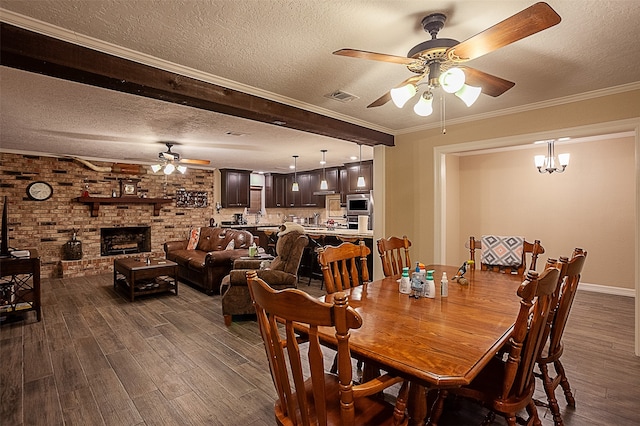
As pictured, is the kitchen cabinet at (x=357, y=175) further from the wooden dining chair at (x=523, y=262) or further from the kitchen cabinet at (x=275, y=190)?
the wooden dining chair at (x=523, y=262)

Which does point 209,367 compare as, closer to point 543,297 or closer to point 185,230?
point 543,297

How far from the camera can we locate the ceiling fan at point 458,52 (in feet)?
4.51

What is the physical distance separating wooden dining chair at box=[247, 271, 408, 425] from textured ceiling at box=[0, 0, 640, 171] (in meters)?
1.56

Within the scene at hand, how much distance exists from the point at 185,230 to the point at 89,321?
13.8 feet

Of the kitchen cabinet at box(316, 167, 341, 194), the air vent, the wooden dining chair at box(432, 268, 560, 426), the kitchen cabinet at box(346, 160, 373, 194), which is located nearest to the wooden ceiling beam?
the air vent

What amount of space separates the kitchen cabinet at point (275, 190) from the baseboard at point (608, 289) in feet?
22.5

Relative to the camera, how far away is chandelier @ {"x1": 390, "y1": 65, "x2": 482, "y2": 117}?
174 cm

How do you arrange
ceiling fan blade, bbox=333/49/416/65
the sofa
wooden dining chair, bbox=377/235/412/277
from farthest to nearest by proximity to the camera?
the sofa
wooden dining chair, bbox=377/235/412/277
ceiling fan blade, bbox=333/49/416/65

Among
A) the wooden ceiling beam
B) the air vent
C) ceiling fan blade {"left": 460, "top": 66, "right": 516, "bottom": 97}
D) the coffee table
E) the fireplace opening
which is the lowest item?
the coffee table

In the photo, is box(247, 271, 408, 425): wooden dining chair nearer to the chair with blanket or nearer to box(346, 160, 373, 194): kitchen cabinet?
the chair with blanket

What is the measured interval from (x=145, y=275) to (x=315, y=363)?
14.4ft

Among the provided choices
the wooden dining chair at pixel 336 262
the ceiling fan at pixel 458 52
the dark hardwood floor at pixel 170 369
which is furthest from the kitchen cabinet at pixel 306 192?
the ceiling fan at pixel 458 52

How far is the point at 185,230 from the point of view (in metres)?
7.90

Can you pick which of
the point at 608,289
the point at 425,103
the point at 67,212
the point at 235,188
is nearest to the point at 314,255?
the point at 235,188
